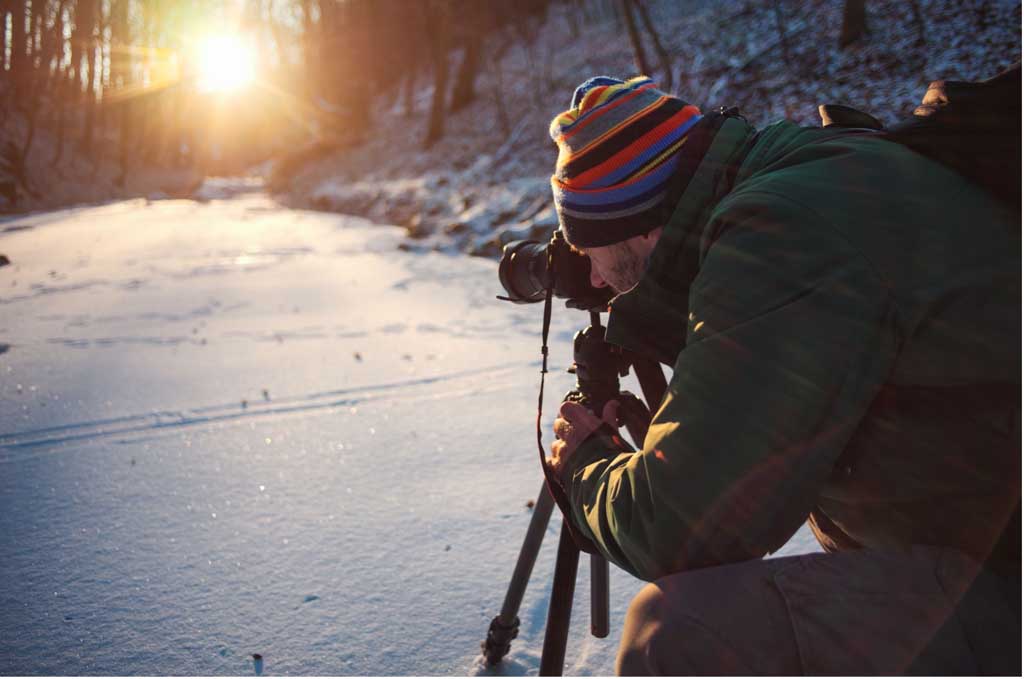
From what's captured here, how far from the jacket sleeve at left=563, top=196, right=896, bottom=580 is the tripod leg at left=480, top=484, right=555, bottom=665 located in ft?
1.71

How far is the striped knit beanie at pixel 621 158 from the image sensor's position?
39.0 inches

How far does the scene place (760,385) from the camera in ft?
2.48

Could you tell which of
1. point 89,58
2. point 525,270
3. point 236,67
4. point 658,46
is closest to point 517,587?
point 525,270

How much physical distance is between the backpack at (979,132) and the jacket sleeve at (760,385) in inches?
8.3

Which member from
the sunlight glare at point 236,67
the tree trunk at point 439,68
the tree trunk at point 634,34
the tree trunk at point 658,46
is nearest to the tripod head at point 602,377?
the tree trunk at point 634,34

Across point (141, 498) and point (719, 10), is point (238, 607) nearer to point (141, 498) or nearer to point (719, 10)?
point (141, 498)

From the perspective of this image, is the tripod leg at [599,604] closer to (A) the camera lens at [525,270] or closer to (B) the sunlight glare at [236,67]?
(A) the camera lens at [525,270]

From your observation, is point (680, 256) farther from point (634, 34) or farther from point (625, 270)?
point (634, 34)

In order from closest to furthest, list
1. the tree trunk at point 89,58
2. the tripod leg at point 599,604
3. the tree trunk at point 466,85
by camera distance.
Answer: the tripod leg at point 599,604 → the tree trunk at point 89,58 → the tree trunk at point 466,85

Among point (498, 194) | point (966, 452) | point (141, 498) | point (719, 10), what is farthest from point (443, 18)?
point (966, 452)

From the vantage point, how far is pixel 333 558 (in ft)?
6.03

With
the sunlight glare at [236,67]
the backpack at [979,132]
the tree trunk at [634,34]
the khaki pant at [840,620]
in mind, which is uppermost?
the sunlight glare at [236,67]

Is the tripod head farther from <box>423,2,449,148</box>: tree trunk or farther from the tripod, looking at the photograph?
<box>423,2,449,148</box>: tree trunk

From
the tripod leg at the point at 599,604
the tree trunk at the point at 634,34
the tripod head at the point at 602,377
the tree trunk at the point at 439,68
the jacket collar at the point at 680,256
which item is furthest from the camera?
the tree trunk at the point at 439,68
